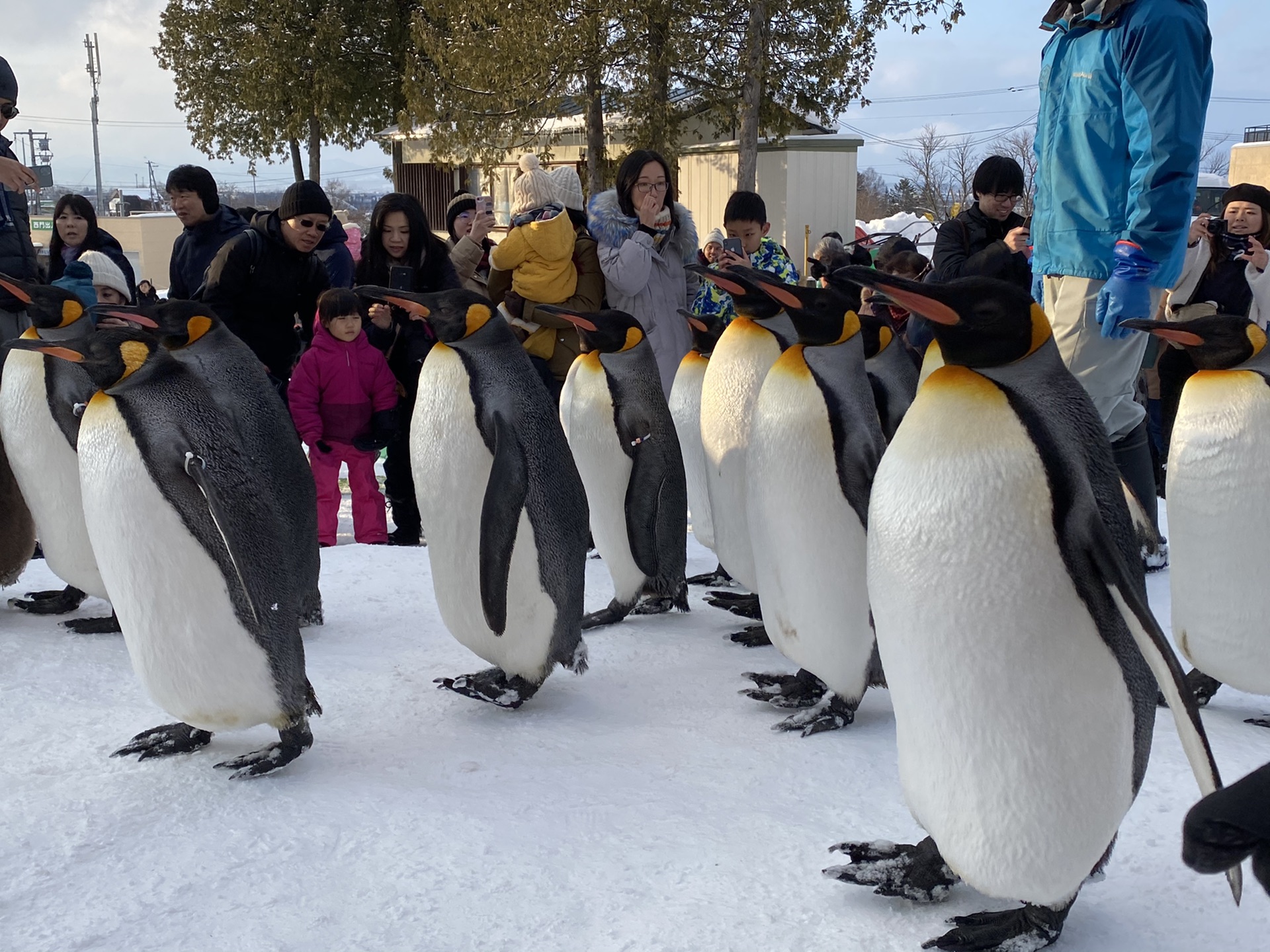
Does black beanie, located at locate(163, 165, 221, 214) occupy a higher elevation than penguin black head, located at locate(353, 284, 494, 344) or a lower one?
higher

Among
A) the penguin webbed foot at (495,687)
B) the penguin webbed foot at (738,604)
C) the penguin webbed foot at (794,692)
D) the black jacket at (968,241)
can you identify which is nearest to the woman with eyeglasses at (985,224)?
the black jacket at (968,241)

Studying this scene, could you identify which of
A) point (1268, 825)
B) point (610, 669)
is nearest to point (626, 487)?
point (610, 669)

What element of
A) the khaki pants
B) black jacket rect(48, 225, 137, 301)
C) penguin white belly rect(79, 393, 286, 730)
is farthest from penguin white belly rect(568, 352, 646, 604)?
black jacket rect(48, 225, 137, 301)

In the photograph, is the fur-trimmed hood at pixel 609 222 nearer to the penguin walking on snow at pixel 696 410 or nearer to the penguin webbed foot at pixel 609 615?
the penguin walking on snow at pixel 696 410

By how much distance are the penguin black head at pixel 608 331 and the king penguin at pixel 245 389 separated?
0.90m

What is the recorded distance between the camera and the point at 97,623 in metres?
3.08

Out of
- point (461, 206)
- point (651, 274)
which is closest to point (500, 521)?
point (651, 274)

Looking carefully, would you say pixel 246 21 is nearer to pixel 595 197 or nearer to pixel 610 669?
pixel 595 197

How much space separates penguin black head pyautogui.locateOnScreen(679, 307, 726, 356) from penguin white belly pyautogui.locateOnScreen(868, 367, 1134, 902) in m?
2.17

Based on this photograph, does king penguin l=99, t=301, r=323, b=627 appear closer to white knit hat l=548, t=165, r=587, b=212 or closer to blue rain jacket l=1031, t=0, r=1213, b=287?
white knit hat l=548, t=165, r=587, b=212

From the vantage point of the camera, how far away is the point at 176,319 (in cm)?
269

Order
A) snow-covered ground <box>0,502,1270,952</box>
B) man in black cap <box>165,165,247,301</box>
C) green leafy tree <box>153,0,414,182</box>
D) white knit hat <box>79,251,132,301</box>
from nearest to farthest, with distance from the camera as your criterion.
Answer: snow-covered ground <box>0,502,1270,952</box>
man in black cap <box>165,165,247,301</box>
white knit hat <box>79,251,132,301</box>
green leafy tree <box>153,0,414,182</box>

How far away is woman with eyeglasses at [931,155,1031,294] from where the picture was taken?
13.9 feet

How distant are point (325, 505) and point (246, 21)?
14.2 metres
